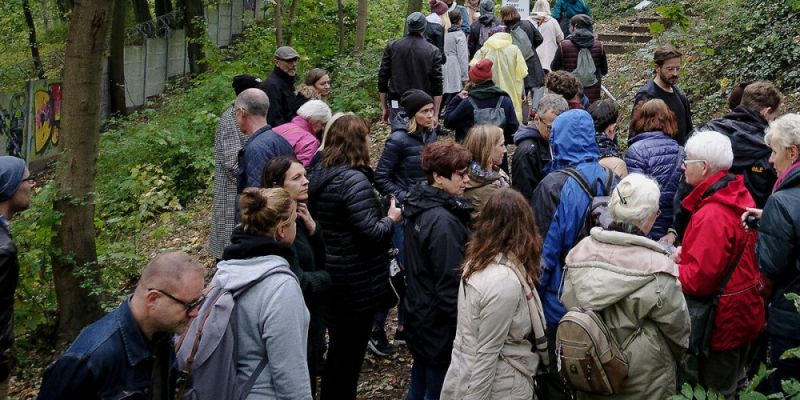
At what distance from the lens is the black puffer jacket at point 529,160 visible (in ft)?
20.1

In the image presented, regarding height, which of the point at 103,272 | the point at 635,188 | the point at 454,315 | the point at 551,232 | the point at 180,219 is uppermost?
the point at 635,188

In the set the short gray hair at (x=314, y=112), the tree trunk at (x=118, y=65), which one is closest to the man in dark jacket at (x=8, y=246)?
the short gray hair at (x=314, y=112)

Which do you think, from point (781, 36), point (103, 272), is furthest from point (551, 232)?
point (781, 36)

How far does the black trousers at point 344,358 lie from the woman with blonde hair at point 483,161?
112 centimetres

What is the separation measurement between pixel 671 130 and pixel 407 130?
2.07 metres

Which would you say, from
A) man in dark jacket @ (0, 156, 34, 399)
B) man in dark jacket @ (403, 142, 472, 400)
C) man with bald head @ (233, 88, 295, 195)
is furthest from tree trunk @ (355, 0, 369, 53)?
man in dark jacket @ (0, 156, 34, 399)

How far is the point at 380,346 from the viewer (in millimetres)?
6680

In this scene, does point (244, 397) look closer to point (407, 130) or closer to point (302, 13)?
point (407, 130)

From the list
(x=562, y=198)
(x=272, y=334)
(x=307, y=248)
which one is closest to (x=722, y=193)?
(x=562, y=198)

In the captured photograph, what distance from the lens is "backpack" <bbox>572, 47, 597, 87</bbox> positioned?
9.77 metres

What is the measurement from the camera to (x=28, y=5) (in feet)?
75.0

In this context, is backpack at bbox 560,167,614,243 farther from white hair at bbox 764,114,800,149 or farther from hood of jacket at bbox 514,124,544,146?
hood of jacket at bbox 514,124,544,146

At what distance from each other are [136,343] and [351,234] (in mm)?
2277

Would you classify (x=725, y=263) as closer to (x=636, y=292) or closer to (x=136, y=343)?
(x=636, y=292)
